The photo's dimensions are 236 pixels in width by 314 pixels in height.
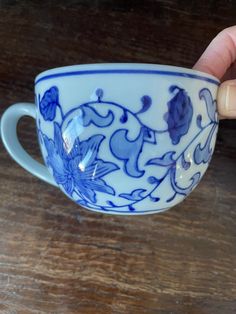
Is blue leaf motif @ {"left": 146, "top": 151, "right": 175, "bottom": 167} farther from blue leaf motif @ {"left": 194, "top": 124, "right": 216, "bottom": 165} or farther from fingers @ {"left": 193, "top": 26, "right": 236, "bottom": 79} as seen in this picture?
fingers @ {"left": 193, "top": 26, "right": 236, "bottom": 79}

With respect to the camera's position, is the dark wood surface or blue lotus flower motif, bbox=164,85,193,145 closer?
blue lotus flower motif, bbox=164,85,193,145

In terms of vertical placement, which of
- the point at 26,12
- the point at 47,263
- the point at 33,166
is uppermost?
the point at 26,12

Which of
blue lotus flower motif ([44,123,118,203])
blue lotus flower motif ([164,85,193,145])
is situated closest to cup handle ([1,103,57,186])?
blue lotus flower motif ([44,123,118,203])

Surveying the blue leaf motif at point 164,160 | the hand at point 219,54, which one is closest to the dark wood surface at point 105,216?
the hand at point 219,54

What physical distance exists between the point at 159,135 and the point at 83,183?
8 centimetres

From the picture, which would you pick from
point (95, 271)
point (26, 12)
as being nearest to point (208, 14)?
point (26, 12)

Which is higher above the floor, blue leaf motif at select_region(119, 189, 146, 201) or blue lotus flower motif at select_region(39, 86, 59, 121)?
blue lotus flower motif at select_region(39, 86, 59, 121)

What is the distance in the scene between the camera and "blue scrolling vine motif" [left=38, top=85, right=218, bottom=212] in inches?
12.8

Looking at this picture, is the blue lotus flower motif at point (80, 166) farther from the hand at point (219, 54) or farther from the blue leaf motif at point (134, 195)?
the hand at point (219, 54)

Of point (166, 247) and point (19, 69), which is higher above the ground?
point (19, 69)

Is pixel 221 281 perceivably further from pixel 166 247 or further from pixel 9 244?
pixel 9 244

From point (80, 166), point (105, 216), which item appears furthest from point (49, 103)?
point (105, 216)

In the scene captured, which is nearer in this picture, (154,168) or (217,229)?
(154,168)

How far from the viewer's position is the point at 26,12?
0.47 meters
